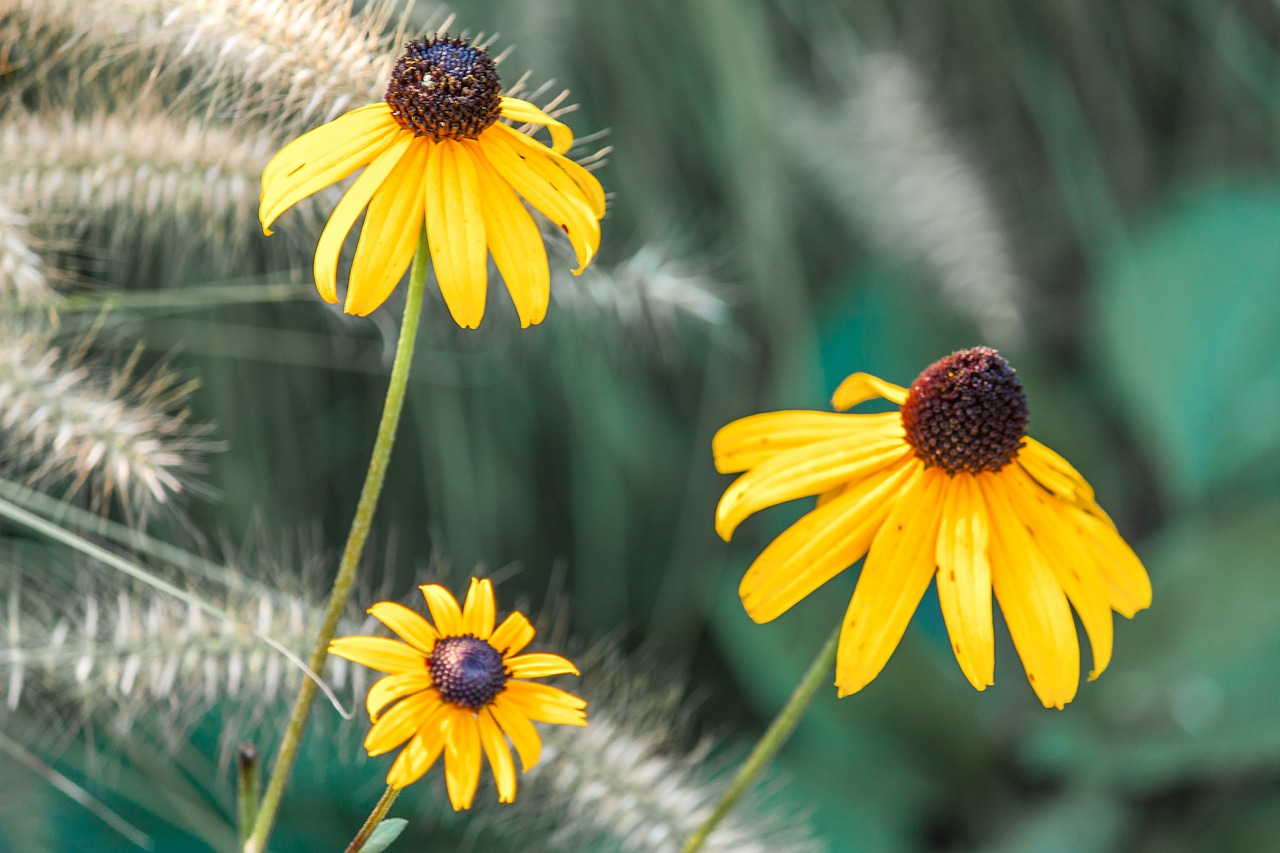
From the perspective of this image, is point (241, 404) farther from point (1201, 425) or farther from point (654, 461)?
point (1201, 425)

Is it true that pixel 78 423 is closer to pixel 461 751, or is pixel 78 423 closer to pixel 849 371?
pixel 461 751

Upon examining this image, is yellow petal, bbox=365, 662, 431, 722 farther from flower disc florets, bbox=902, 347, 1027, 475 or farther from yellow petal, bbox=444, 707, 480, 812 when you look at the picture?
flower disc florets, bbox=902, 347, 1027, 475

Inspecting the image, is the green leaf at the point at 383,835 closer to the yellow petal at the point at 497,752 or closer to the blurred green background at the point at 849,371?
the yellow petal at the point at 497,752

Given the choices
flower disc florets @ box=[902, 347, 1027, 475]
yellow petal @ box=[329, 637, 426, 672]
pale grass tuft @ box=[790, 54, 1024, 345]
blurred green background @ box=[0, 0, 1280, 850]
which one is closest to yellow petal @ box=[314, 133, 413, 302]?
yellow petal @ box=[329, 637, 426, 672]

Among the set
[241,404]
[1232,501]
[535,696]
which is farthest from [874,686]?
[535,696]

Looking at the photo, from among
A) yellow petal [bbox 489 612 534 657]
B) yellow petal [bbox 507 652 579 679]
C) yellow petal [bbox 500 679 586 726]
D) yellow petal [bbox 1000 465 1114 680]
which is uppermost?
yellow petal [bbox 1000 465 1114 680]

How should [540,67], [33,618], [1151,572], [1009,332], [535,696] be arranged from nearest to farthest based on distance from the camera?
1. [535,696]
2. [33,618]
3. [540,67]
4. [1009,332]
5. [1151,572]
